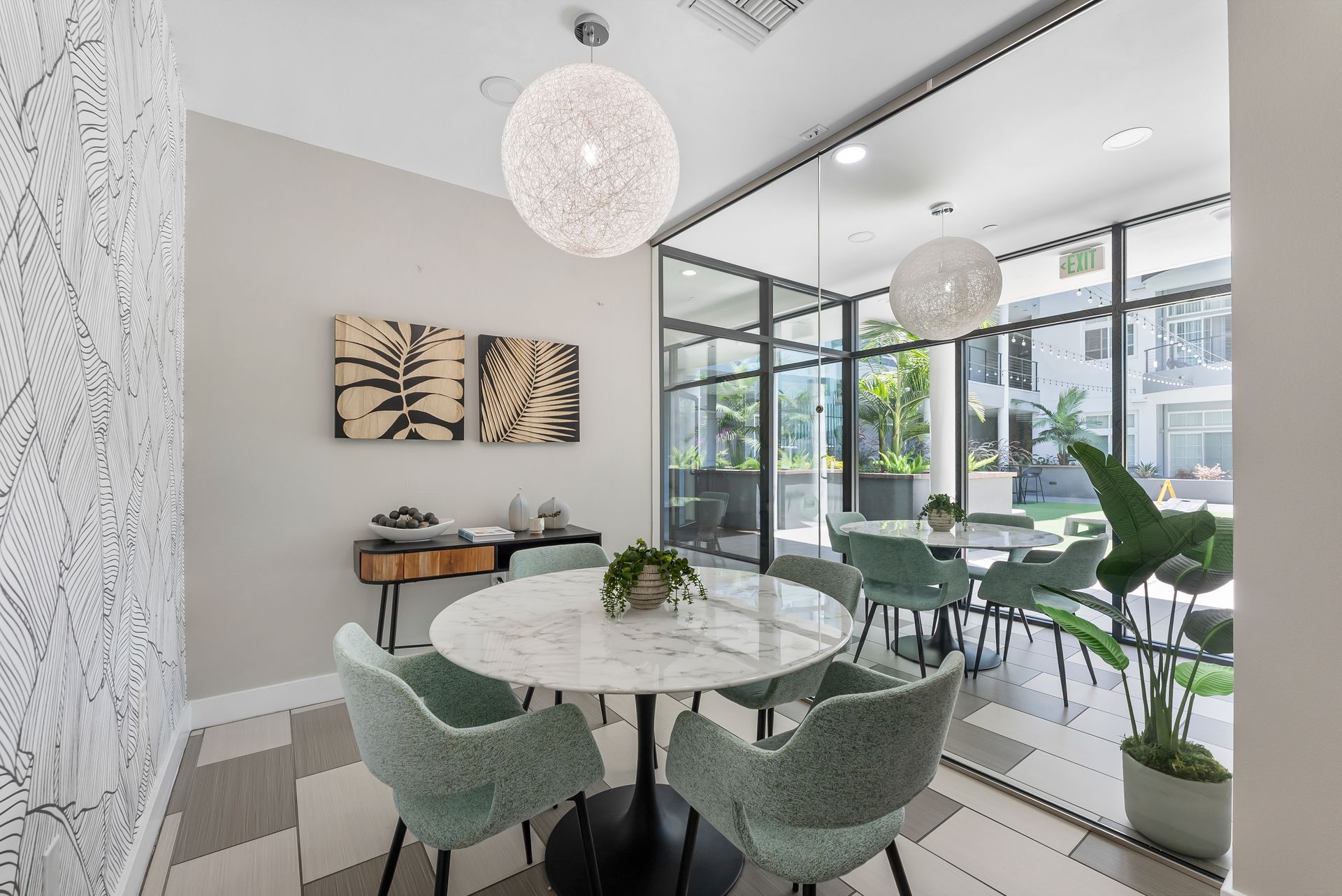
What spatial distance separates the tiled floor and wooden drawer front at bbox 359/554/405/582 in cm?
72

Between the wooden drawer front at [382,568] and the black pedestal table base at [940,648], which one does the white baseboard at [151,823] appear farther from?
the black pedestal table base at [940,648]

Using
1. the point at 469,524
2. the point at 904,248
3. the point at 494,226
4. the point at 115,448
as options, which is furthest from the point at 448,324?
the point at 904,248

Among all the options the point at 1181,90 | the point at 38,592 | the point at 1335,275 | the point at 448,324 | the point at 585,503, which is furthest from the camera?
the point at 585,503

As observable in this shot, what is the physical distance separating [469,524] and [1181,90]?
3617 millimetres

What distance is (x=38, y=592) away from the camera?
106 centimetres

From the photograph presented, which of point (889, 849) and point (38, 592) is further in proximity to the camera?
point (889, 849)

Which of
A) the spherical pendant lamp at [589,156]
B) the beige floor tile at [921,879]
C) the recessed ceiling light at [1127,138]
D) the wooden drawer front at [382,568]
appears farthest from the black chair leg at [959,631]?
the wooden drawer front at [382,568]

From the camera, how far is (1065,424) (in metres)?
2.22

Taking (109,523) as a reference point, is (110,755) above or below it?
below

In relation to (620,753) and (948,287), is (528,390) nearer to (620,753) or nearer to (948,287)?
(620,753)

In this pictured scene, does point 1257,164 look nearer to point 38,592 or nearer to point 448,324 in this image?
point 38,592

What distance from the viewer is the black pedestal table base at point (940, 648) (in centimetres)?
271

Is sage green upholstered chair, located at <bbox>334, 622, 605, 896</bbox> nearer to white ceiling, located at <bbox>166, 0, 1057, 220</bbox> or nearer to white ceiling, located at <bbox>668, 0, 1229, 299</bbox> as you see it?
white ceiling, located at <bbox>166, 0, 1057, 220</bbox>

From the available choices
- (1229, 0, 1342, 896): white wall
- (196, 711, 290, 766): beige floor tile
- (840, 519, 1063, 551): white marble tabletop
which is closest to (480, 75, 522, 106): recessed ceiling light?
(1229, 0, 1342, 896): white wall
